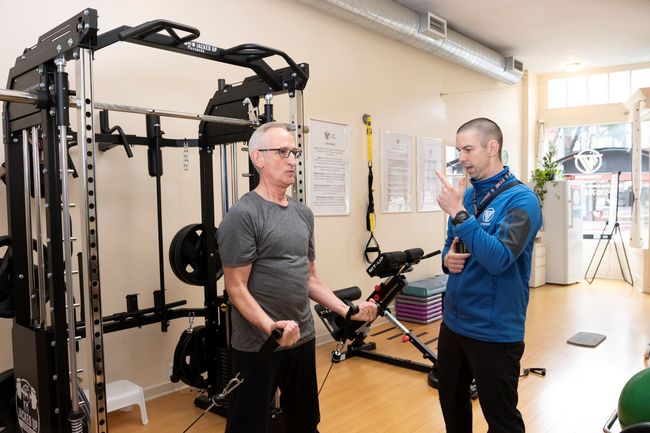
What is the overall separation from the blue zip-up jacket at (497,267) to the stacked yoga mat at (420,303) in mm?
3374

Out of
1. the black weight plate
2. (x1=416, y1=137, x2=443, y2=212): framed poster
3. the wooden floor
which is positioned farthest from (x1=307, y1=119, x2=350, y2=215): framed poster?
the black weight plate

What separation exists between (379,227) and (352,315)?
3.34m

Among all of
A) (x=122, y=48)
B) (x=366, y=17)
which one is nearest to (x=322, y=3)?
(x=366, y=17)

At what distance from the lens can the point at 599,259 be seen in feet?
27.4

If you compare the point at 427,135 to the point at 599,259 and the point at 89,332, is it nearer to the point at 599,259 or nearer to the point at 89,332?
the point at 599,259

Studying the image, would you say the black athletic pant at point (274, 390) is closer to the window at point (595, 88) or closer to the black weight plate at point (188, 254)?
→ the black weight plate at point (188, 254)

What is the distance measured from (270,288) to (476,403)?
2.05m

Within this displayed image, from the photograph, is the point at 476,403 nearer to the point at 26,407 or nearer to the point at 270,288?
the point at 270,288

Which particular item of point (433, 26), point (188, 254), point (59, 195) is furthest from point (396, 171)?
point (59, 195)

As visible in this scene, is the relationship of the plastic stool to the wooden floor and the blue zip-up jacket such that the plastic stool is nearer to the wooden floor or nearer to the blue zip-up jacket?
the wooden floor

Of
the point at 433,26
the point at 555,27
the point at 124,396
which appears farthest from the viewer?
the point at 555,27

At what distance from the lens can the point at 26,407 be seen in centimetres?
213

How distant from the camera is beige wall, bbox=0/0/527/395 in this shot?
3.21 m

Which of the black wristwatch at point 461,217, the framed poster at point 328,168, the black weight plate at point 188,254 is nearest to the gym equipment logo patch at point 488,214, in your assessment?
the black wristwatch at point 461,217
